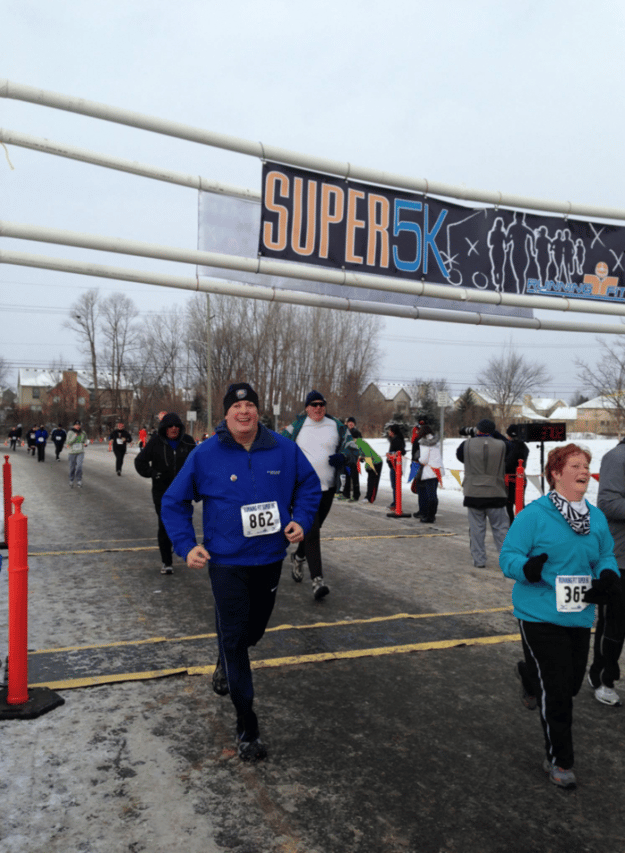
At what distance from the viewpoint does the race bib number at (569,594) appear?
125 inches

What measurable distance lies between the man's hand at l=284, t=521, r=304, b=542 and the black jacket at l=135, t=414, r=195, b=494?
434cm

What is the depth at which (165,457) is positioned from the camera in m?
7.79

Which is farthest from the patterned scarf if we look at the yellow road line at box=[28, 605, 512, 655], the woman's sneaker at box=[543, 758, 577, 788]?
the yellow road line at box=[28, 605, 512, 655]

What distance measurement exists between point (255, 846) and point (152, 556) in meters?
6.25

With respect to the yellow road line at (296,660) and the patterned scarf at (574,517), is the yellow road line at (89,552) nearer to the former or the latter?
the yellow road line at (296,660)

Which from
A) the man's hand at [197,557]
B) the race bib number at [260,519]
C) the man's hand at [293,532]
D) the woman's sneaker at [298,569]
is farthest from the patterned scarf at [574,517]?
the woman's sneaker at [298,569]

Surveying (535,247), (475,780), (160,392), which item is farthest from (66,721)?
(160,392)

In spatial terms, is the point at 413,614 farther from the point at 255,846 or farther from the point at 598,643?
the point at 255,846

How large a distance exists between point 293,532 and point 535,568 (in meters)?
1.23

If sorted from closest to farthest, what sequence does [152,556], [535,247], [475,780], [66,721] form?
[475,780] < [66,721] < [152,556] < [535,247]

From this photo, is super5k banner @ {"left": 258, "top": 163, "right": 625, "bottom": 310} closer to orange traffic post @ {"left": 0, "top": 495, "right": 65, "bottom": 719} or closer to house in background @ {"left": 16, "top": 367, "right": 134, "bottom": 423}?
orange traffic post @ {"left": 0, "top": 495, "right": 65, "bottom": 719}

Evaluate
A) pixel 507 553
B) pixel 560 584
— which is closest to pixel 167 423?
pixel 507 553

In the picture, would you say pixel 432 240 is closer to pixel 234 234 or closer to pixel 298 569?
pixel 234 234

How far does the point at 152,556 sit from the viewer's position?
8641mm
